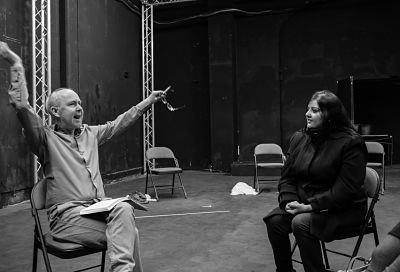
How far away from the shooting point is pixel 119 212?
2061 millimetres

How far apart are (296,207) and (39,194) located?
147cm

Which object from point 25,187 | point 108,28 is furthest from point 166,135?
point 25,187

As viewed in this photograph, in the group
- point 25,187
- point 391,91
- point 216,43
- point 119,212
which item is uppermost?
point 216,43

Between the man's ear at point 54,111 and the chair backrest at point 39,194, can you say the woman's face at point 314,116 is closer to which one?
the man's ear at point 54,111

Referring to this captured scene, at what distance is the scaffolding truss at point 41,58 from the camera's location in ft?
20.5

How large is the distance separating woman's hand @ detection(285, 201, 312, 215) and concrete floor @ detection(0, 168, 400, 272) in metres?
0.75

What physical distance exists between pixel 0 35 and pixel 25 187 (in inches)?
87.7

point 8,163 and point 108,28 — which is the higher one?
point 108,28

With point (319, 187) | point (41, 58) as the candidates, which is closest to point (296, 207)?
point (319, 187)

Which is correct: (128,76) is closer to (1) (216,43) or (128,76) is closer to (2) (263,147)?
(1) (216,43)

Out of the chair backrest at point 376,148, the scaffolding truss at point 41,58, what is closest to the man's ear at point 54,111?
the scaffolding truss at point 41,58

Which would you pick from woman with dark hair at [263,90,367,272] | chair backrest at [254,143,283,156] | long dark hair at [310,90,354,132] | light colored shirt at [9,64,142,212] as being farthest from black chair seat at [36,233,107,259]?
chair backrest at [254,143,283,156]

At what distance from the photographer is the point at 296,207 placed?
7.93 ft

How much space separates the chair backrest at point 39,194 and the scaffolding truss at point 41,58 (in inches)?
165
